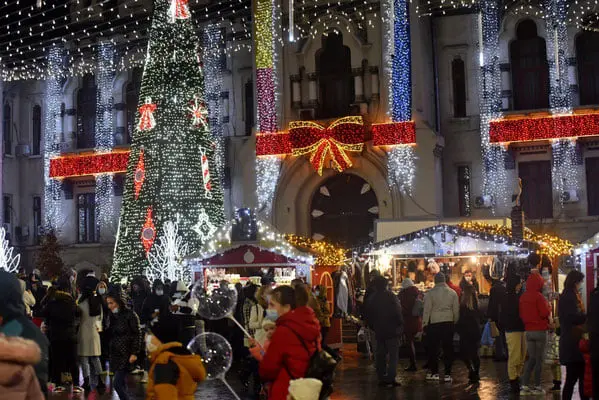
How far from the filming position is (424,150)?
3094 cm

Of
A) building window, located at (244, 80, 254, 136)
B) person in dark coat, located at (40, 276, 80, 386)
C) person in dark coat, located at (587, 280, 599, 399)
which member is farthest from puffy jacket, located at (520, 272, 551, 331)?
building window, located at (244, 80, 254, 136)

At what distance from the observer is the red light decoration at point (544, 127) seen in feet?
99.8

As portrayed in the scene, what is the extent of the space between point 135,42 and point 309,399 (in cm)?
3071

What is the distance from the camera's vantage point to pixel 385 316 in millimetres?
17438

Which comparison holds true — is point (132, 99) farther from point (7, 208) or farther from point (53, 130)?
point (7, 208)

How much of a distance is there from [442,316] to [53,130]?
24489mm

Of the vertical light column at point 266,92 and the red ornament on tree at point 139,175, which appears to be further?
the vertical light column at point 266,92

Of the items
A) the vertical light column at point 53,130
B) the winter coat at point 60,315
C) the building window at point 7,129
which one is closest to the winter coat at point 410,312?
the winter coat at point 60,315

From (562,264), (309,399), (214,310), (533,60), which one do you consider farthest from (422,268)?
(309,399)

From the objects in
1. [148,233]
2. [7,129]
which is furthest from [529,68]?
[7,129]

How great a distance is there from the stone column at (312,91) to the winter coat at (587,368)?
20434 mm

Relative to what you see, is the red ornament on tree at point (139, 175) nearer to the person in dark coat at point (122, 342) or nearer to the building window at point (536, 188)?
the building window at point (536, 188)

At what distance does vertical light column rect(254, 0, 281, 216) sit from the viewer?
3259 cm

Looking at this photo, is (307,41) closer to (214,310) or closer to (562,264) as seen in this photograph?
(562,264)
